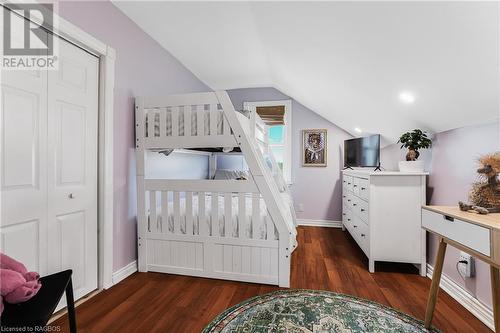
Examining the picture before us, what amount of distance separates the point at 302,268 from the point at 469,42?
2.10m

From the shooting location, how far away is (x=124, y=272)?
217 cm

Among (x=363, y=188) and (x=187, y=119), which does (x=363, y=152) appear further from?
(x=187, y=119)

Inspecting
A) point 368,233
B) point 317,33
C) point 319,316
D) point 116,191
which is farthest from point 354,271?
point 116,191

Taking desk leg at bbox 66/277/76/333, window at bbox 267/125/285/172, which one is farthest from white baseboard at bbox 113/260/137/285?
window at bbox 267/125/285/172

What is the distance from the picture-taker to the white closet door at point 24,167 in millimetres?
1349

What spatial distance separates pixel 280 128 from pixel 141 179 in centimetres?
276

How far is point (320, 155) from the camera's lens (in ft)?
13.5

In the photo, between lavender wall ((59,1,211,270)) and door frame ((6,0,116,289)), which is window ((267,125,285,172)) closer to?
lavender wall ((59,1,211,270))

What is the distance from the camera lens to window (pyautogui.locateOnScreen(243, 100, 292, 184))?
4234 millimetres

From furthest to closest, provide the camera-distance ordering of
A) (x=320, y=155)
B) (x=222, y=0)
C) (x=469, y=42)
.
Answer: (x=320, y=155) < (x=222, y=0) < (x=469, y=42)

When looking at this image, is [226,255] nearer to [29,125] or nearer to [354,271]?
[354,271]

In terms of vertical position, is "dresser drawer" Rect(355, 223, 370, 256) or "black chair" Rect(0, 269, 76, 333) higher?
"black chair" Rect(0, 269, 76, 333)

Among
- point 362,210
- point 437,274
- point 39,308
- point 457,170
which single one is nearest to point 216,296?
point 39,308

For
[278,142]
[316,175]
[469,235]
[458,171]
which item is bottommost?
[469,235]
